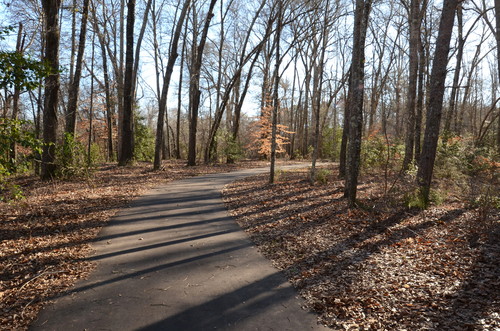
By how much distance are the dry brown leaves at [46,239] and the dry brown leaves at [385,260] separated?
330 cm

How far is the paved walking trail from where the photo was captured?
3.17 m

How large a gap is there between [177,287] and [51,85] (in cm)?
992

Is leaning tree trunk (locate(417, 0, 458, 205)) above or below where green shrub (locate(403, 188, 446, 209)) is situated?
above

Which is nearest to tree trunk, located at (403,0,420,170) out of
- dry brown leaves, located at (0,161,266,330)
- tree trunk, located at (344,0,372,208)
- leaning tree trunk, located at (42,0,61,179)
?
tree trunk, located at (344,0,372,208)

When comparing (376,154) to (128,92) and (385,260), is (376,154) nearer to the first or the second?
(385,260)

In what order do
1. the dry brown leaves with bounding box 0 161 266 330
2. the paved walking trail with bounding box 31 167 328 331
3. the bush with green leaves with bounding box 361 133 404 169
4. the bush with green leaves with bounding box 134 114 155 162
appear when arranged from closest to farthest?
the paved walking trail with bounding box 31 167 328 331
the dry brown leaves with bounding box 0 161 266 330
the bush with green leaves with bounding box 361 133 404 169
the bush with green leaves with bounding box 134 114 155 162

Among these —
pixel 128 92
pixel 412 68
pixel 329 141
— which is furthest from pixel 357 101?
pixel 329 141

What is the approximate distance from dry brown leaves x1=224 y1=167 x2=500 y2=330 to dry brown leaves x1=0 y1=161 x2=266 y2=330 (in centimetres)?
330

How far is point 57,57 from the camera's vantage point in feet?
33.2

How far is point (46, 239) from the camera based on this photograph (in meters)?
5.39

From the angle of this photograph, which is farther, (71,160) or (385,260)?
(71,160)

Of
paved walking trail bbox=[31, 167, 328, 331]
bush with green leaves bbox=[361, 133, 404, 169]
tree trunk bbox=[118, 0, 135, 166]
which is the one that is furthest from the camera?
tree trunk bbox=[118, 0, 135, 166]

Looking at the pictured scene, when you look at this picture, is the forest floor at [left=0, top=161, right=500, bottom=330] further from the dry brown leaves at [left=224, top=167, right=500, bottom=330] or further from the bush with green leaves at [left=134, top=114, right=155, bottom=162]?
the bush with green leaves at [left=134, top=114, right=155, bottom=162]

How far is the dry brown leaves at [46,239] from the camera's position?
142 inches
